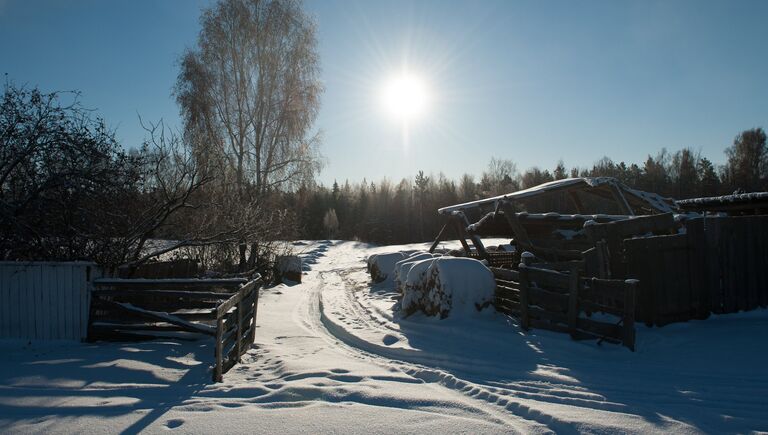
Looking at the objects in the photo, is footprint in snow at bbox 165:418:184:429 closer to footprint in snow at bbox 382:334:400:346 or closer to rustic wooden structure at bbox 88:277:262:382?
rustic wooden structure at bbox 88:277:262:382

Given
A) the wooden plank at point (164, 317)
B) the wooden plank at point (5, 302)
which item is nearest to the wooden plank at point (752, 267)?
the wooden plank at point (164, 317)

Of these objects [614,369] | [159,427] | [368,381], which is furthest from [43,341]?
[614,369]

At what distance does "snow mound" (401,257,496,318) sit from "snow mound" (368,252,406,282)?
6063mm

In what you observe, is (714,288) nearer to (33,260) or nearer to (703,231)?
(703,231)

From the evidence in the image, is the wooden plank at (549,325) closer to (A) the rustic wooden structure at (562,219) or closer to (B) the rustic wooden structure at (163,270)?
(A) the rustic wooden structure at (562,219)

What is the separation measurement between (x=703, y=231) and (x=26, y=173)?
11.8m

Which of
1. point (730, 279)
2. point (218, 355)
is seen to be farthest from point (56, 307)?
point (730, 279)

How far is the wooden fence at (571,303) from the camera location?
658 cm

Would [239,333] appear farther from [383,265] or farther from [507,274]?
[383,265]

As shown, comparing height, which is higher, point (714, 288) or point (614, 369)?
point (714, 288)

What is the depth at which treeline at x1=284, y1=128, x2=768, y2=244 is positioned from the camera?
50.1m

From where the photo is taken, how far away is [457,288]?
9117 millimetres

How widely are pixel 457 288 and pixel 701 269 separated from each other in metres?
4.17

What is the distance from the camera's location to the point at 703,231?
7996 millimetres
